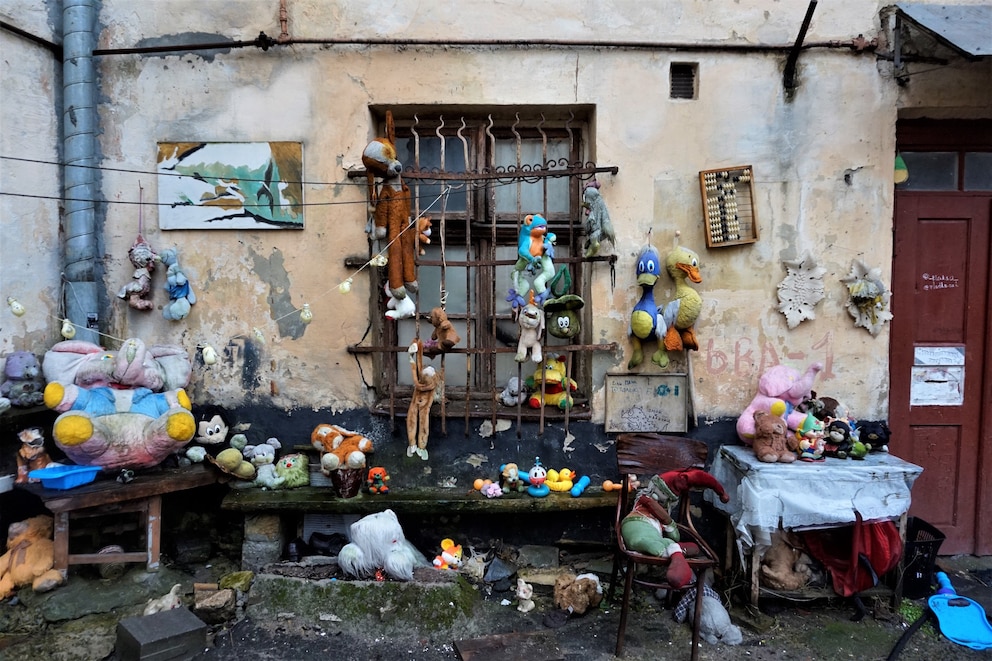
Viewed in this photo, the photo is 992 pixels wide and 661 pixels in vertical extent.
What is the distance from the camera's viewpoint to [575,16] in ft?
13.3

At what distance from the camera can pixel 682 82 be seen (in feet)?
13.6

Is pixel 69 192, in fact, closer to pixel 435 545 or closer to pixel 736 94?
pixel 435 545

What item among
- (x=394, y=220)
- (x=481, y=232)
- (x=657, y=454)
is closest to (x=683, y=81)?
(x=481, y=232)

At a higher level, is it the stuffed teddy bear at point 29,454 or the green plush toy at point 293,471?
the stuffed teddy bear at point 29,454

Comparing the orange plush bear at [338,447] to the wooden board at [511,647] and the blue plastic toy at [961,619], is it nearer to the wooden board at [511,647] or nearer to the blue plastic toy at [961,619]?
the wooden board at [511,647]

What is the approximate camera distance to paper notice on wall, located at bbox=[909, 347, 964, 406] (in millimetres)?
4352

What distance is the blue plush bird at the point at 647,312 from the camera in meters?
3.93

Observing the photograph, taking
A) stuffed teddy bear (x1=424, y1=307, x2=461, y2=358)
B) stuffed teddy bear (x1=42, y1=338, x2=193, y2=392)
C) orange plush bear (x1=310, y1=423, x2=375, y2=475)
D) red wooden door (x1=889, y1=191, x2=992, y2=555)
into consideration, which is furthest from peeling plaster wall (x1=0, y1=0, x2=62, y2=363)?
red wooden door (x1=889, y1=191, x2=992, y2=555)

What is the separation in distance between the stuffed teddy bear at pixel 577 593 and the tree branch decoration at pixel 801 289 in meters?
2.11

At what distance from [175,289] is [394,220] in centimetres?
151

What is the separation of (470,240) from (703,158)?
1.62 m

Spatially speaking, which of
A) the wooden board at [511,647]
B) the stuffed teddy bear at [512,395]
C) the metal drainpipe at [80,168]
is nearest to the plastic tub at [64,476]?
the metal drainpipe at [80,168]

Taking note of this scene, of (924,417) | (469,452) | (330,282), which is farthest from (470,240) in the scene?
(924,417)

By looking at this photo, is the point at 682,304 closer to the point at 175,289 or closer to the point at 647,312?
the point at 647,312
